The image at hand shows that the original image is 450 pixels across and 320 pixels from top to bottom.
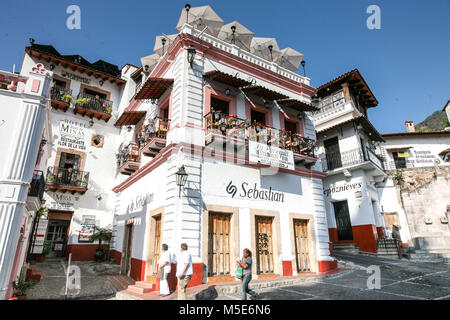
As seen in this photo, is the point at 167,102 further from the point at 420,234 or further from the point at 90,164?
the point at 420,234

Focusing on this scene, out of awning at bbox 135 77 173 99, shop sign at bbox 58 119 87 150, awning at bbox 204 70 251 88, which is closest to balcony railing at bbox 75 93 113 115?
shop sign at bbox 58 119 87 150

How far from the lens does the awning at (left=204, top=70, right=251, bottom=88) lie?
10.6 m

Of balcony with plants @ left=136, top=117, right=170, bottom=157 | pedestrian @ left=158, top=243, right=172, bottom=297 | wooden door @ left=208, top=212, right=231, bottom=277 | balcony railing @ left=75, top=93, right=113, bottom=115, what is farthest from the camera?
balcony railing @ left=75, top=93, right=113, bottom=115

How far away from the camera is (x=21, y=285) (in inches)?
334

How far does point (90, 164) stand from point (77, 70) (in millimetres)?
7053

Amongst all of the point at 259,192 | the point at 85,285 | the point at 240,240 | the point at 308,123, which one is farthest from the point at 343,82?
the point at 85,285

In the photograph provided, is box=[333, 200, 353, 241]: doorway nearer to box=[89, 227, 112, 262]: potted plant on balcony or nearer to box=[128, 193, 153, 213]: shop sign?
box=[128, 193, 153, 213]: shop sign

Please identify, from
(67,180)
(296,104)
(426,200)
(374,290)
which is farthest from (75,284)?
(426,200)

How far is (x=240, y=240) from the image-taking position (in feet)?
31.4

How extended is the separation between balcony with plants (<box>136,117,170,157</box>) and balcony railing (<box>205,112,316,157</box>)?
1.90m

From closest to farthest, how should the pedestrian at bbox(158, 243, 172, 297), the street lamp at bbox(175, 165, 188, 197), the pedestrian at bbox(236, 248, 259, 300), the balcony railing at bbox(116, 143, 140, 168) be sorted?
1. the pedestrian at bbox(236, 248, 259, 300)
2. the pedestrian at bbox(158, 243, 172, 297)
3. the street lamp at bbox(175, 165, 188, 197)
4. the balcony railing at bbox(116, 143, 140, 168)

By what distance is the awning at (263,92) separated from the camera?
11348mm

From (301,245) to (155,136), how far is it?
7.53 metres

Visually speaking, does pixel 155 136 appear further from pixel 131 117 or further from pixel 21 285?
pixel 21 285
